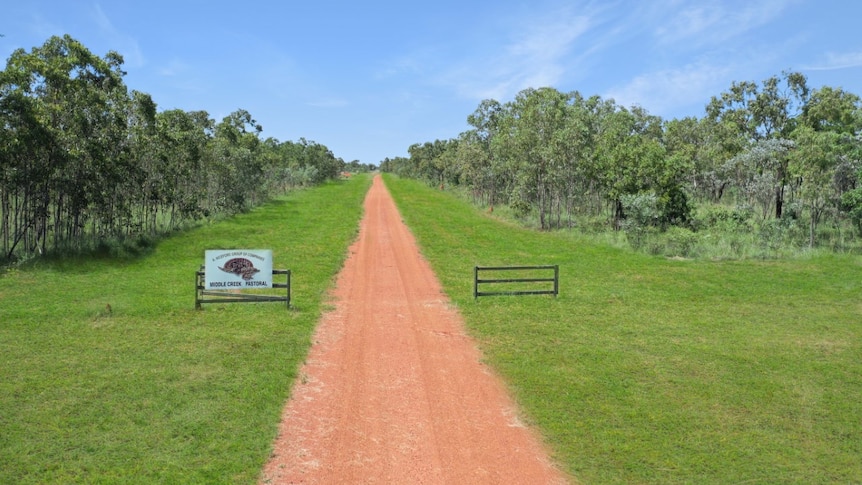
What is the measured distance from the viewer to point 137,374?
1173 cm

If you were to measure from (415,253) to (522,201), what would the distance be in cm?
1861

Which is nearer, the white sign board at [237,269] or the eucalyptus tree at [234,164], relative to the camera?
the white sign board at [237,269]

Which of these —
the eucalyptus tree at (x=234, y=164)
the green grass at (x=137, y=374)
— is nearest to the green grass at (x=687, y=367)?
the green grass at (x=137, y=374)

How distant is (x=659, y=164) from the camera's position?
3525 cm

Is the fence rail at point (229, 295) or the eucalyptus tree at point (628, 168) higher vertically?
the eucalyptus tree at point (628, 168)

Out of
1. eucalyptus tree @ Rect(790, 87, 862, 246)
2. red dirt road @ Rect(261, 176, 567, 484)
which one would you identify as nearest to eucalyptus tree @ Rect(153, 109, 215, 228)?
red dirt road @ Rect(261, 176, 567, 484)

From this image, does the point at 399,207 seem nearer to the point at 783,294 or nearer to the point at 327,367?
the point at 783,294

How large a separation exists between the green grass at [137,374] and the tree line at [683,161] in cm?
2327

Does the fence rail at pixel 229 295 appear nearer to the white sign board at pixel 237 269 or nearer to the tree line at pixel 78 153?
the white sign board at pixel 237 269

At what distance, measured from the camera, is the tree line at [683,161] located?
32438mm

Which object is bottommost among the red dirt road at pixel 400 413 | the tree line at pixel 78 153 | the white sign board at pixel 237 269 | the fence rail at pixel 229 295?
the red dirt road at pixel 400 413

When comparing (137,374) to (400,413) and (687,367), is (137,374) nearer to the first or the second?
(400,413)

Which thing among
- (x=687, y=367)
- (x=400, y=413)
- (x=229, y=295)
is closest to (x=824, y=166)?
(x=687, y=367)

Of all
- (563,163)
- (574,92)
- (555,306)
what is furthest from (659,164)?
(574,92)
